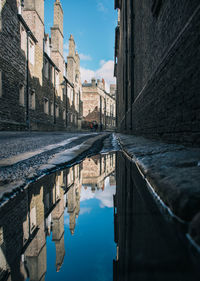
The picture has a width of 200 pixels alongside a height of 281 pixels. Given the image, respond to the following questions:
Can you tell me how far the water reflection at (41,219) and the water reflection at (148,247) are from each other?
0.21m

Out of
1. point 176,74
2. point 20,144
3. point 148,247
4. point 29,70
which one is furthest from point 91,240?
point 29,70

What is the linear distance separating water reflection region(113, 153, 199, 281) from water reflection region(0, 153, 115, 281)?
0.21m

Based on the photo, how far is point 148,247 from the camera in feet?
2.30

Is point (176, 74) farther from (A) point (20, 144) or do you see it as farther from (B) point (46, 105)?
(B) point (46, 105)

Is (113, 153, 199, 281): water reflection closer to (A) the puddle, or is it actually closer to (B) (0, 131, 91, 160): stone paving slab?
(A) the puddle

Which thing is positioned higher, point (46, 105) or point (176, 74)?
point (46, 105)

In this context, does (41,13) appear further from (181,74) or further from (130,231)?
(130,231)

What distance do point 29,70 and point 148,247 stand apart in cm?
1539

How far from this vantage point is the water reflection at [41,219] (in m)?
0.68

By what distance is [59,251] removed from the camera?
2.52 ft

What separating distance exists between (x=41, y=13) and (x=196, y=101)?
18.0m

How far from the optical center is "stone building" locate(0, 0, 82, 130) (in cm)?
1122

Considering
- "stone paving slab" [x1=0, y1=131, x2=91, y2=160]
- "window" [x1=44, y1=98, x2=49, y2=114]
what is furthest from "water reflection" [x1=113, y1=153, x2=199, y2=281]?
"window" [x1=44, y1=98, x2=49, y2=114]

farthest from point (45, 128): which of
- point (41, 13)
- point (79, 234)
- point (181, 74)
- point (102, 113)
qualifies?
point (102, 113)
